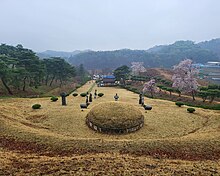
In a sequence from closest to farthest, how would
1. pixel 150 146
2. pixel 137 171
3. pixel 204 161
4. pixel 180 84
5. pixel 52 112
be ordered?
pixel 137 171 < pixel 204 161 < pixel 150 146 < pixel 52 112 < pixel 180 84

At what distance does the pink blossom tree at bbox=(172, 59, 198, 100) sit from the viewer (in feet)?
110

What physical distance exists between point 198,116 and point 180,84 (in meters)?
15.8

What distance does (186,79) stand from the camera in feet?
113

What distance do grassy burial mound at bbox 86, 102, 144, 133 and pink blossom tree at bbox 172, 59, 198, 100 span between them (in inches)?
798

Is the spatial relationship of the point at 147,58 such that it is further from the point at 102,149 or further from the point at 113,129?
the point at 102,149

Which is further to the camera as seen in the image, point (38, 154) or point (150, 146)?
point (150, 146)

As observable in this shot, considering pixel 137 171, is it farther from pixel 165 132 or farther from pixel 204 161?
pixel 165 132

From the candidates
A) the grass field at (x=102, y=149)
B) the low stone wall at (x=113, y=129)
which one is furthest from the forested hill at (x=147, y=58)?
the grass field at (x=102, y=149)

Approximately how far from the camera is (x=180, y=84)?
35.2 m

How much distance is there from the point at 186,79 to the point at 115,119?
Answer: 22.8 meters

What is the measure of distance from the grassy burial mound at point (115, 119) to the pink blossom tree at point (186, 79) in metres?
20.3

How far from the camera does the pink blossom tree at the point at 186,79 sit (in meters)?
33.7

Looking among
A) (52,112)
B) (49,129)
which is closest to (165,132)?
(49,129)

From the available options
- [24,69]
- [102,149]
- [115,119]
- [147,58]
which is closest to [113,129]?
[115,119]
